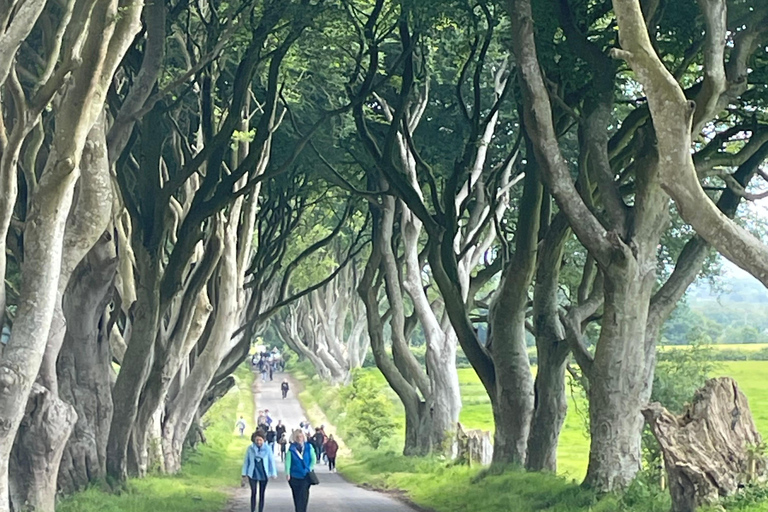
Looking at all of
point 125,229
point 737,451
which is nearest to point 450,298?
point 125,229

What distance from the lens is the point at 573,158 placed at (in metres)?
23.9

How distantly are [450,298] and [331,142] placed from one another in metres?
7.09

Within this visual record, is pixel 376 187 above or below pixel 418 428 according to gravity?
above

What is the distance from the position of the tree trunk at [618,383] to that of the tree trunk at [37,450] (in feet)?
22.0

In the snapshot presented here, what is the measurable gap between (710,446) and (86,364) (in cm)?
1001

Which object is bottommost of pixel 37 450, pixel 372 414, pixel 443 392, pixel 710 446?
pixel 710 446

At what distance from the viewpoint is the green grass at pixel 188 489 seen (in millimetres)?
17594

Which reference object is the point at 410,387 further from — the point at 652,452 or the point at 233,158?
the point at 652,452

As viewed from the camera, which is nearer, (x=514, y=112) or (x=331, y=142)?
(x=514, y=112)

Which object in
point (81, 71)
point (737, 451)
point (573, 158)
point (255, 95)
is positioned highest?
point (255, 95)

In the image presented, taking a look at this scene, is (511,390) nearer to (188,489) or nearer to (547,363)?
→ (547,363)

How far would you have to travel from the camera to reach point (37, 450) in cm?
1419

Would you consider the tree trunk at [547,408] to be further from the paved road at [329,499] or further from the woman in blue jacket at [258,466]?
the woman in blue jacket at [258,466]

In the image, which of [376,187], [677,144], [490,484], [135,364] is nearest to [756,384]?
[376,187]
